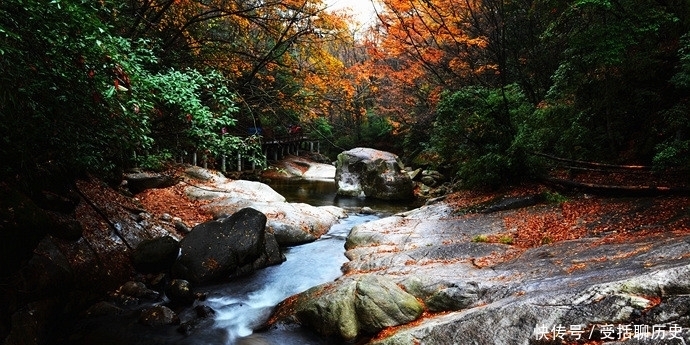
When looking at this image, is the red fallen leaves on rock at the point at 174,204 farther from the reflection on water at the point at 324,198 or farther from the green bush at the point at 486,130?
the green bush at the point at 486,130

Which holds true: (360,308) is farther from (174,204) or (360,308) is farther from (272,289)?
(174,204)

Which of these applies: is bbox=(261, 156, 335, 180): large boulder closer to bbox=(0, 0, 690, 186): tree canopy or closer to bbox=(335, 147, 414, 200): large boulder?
bbox=(335, 147, 414, 200): large boulder

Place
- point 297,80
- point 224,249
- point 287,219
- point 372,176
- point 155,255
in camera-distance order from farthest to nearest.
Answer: point 372,176, point 287,219, point 297,80, point 224,249, point 155,255

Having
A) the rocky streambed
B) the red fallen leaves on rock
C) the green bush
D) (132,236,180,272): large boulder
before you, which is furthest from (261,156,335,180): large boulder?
(132,236,180,272): large boulder

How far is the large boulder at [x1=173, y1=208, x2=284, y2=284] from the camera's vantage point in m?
7.35

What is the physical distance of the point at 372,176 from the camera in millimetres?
19250

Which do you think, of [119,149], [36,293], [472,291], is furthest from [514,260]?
[36,293]

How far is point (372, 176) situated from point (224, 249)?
12.3 meters

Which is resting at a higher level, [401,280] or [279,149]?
[279,149]

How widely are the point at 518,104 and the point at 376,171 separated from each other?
8.51 m

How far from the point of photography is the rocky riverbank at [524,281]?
123 inches

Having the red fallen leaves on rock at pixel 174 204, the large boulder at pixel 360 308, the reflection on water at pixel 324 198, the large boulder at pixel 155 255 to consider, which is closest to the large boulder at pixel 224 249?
the large boulder at pixel 155 255

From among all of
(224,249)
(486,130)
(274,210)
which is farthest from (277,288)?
(486,130)

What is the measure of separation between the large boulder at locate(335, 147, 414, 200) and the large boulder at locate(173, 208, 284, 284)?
34.3ft
